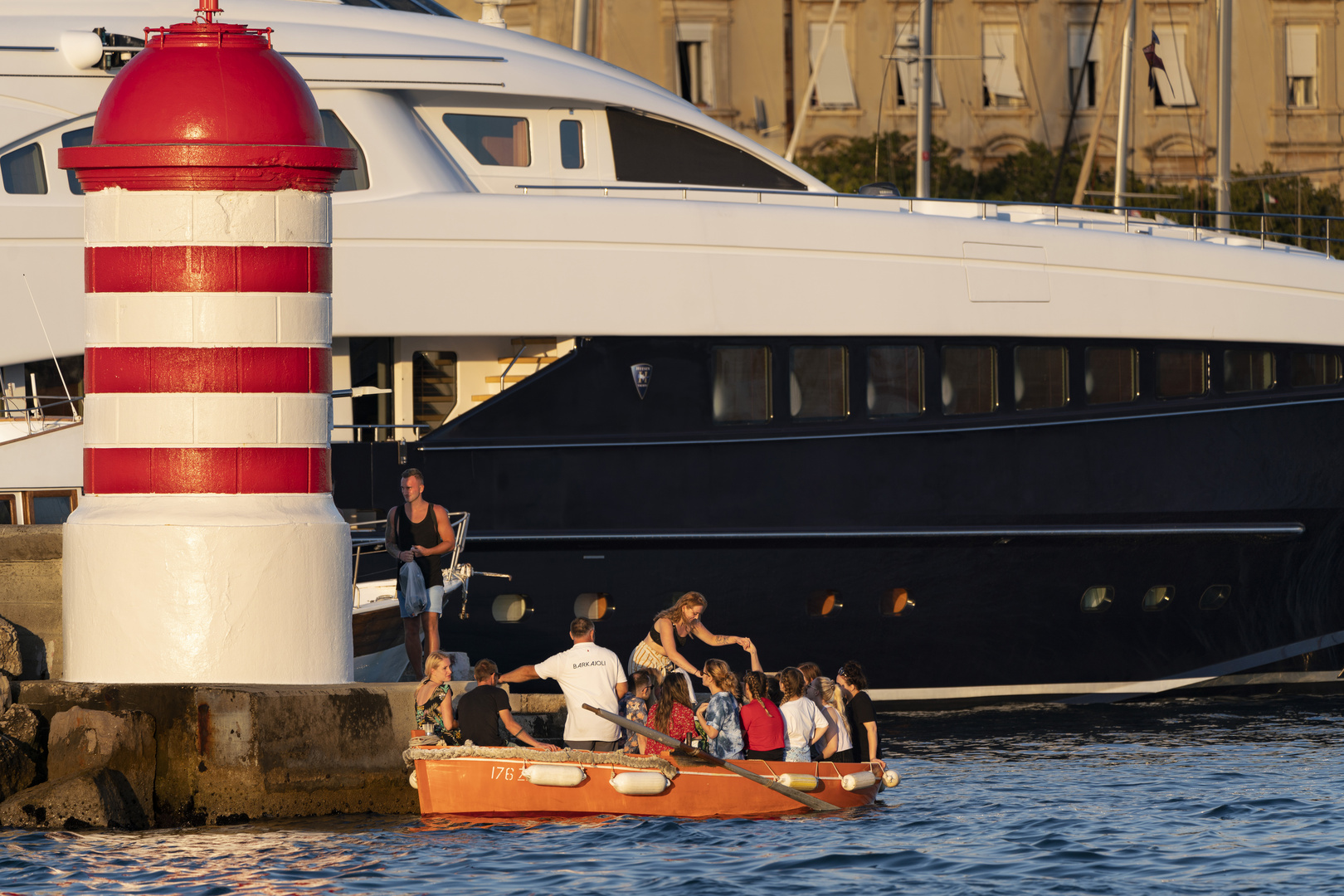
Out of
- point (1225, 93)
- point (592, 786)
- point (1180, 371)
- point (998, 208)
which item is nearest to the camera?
point (592, 786)

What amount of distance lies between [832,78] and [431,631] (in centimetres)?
3437

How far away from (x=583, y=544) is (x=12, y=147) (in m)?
4.76

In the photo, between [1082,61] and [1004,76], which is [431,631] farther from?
[1082,61]

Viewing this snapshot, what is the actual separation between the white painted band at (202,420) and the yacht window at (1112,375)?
279 inches

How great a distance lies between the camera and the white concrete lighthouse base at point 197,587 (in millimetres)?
9602

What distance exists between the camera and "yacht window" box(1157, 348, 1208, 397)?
1512cm

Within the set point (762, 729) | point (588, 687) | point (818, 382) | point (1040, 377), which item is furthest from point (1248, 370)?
point (588, 687)

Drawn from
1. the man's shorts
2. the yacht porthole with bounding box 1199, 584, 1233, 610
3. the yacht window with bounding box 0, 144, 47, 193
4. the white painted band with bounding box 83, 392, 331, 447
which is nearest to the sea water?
the white painted band with bounding box 83, 392, 331, 447

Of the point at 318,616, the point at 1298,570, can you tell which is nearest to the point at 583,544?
the point at 318,616

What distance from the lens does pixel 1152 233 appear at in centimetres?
1577

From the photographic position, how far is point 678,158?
15.5 meters

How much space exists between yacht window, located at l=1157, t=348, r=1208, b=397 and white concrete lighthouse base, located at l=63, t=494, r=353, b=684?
7569 millimetres

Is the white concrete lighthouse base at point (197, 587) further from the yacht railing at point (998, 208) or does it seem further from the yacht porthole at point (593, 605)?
the yacht railing at point (998, 208)

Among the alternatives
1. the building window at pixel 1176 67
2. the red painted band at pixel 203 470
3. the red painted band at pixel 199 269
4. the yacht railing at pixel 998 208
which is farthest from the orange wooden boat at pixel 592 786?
the building window at pixel 1176 67
